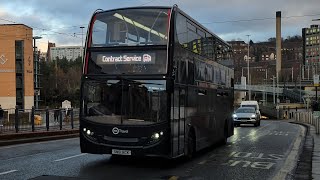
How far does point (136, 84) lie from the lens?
11.2 metres

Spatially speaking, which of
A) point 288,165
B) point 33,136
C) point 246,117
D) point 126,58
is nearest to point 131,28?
point 126,58

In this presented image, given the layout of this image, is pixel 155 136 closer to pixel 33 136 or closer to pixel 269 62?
pixel 33 136

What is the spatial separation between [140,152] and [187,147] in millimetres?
1977

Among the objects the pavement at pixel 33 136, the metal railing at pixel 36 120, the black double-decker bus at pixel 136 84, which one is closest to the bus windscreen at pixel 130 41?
the black double-decker bus at pixel 136 84

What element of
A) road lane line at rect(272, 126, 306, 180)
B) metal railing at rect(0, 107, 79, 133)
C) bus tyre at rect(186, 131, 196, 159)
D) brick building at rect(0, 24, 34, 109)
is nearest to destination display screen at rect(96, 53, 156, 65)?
bus tyre at rect(186, 131, 196, 159)

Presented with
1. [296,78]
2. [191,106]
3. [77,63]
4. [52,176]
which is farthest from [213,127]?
[296,78]

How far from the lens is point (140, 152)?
10.9 m

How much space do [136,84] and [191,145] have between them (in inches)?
112

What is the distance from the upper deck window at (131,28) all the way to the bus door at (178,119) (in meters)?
1.39

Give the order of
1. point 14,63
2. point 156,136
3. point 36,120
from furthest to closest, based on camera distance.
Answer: point 14,63, point 36,120, point 156,136

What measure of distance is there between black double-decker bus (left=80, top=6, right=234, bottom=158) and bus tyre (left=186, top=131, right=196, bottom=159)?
0.24 meters

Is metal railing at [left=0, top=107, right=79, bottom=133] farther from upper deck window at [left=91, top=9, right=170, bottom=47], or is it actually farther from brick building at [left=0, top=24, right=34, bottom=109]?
brick building at [left=0, top=24, right=34, bottom=109]

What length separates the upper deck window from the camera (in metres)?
Answer: 11.4

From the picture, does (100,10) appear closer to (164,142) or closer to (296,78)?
(164,142)
